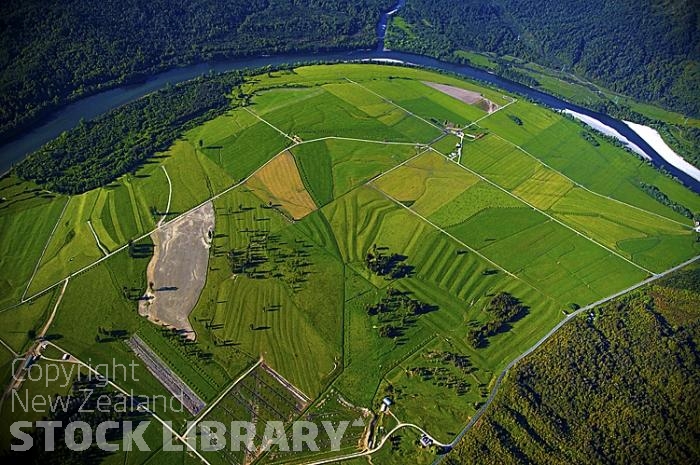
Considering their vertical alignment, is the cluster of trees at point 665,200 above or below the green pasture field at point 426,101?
below

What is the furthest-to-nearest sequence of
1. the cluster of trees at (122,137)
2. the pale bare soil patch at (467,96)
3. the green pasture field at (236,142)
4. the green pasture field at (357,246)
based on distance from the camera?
the pale bare soil patch at (467,96) → the green pasture field at (236,142) → the cluster of trees at (122,137) → the green pasture field at (357,246)

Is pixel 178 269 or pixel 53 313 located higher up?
pixel 178 269

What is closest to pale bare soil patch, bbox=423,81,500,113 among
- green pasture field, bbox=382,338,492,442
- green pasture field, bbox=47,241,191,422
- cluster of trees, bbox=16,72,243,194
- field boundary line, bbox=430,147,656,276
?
field boundary line, bbox=430,147,656,276

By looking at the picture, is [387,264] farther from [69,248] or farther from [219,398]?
[69,248]

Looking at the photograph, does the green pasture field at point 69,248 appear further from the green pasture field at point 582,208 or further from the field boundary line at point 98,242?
the green pasture field at point 582,208

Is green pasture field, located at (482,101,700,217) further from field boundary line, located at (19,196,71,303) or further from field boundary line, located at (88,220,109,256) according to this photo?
field boundary line, located at (19,196,71,303)

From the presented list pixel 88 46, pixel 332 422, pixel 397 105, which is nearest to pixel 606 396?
pixel 332 422

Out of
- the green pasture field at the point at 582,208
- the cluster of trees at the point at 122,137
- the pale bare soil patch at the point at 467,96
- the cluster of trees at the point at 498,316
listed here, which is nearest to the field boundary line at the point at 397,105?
the green pasture field at the point at 582,208
